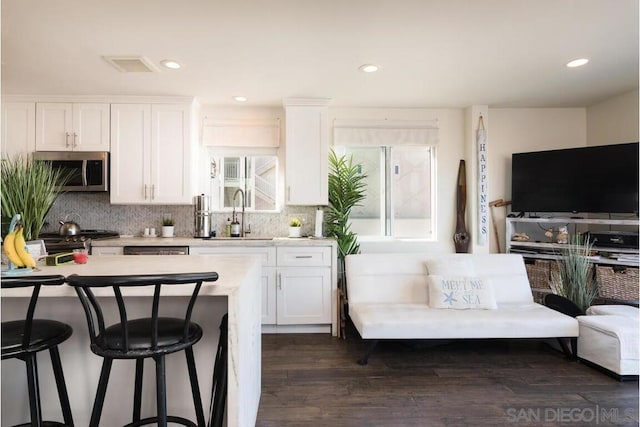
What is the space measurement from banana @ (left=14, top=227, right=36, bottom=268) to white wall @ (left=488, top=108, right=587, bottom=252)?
166 inches

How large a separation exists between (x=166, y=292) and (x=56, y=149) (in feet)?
10.4

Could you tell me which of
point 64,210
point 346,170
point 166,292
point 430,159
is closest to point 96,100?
point 64,210

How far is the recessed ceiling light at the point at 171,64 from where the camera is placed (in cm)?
280

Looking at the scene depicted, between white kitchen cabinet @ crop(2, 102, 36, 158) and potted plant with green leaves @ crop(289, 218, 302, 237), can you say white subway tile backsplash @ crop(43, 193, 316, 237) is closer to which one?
potted plant with green leaves @ crop(289, 218, 302, 237)

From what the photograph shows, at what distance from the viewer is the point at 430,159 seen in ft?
14.1

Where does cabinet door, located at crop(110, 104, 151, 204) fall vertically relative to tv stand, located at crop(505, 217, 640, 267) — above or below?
above

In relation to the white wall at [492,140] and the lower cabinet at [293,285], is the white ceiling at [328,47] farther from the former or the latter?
the lower cabinet at [293,285]

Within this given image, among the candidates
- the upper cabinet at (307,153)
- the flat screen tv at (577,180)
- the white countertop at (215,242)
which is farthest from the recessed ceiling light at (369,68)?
the flat screen tv at (577,180)

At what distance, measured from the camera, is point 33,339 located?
52.4 inches

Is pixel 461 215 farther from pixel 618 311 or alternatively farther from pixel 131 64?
pixel 131 64

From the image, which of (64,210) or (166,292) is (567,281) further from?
(64,210)

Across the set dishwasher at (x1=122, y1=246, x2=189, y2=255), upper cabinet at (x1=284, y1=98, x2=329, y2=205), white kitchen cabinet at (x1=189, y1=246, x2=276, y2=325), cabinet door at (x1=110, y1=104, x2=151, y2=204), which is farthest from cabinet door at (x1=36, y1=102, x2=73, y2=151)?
upper cabinet at (x1=284, y1=98, x2=329, y2=205)

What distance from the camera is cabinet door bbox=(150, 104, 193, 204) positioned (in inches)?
145

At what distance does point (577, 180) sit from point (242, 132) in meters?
3.54
